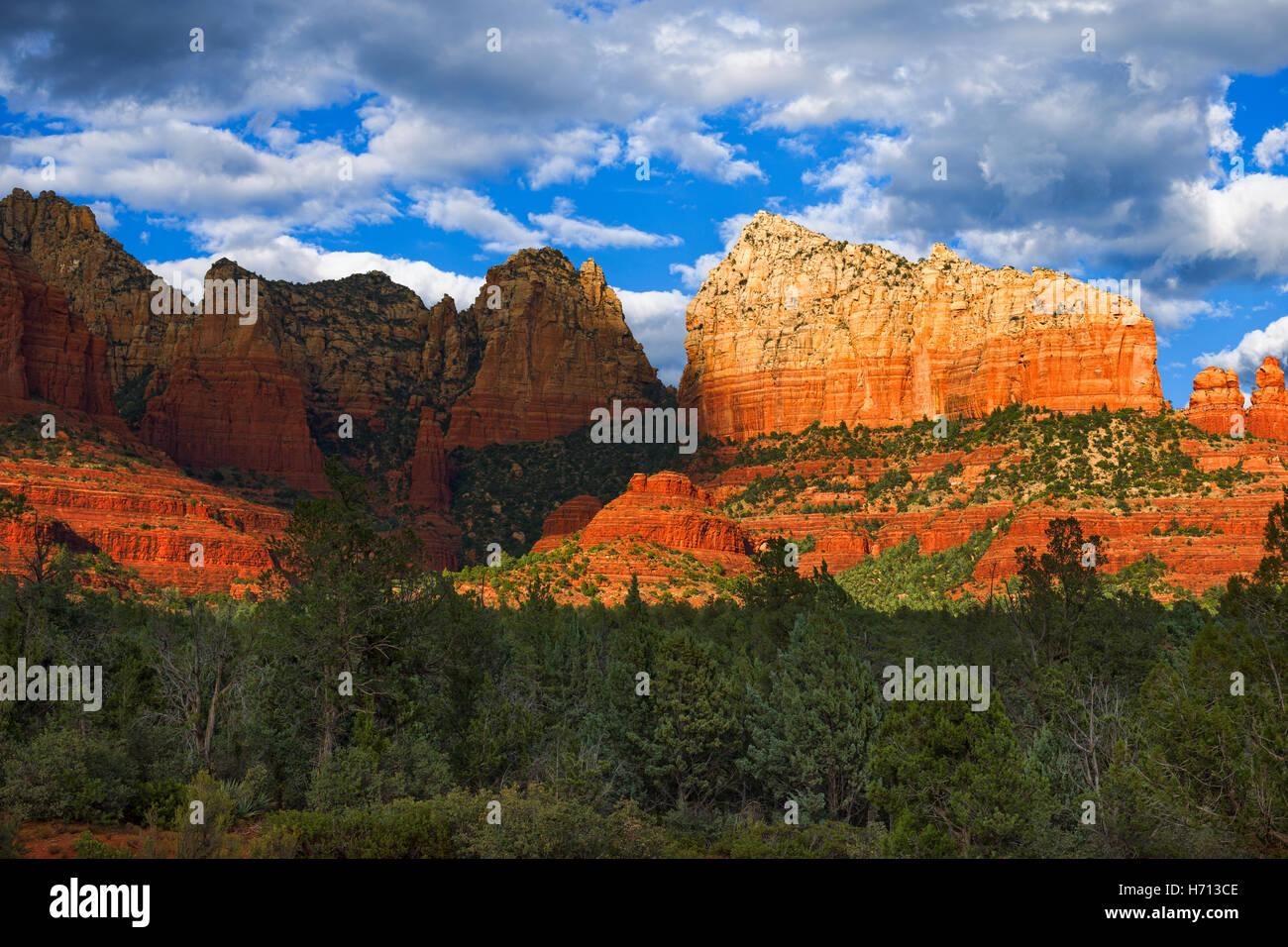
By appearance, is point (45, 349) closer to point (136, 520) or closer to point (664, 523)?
point (136, 520)

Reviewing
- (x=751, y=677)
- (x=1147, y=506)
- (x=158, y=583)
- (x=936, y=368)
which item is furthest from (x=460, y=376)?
(x=751, y=677)

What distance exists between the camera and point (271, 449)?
494ft

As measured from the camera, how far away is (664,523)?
100750mm

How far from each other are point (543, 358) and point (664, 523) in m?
78.7

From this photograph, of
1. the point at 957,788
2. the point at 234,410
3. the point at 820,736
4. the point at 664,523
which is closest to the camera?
the point at 957,788

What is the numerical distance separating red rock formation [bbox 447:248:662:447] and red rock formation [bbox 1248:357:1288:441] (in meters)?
90.8

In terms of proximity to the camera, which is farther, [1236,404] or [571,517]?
[571,517]

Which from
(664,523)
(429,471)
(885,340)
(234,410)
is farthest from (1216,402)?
(234,410)

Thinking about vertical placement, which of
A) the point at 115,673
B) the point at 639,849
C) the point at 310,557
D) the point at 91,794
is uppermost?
the point at 310,557

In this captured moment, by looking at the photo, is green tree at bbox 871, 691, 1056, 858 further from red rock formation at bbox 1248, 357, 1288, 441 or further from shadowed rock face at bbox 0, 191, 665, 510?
shadowed rock face at bbox 0, 191, 665, 510

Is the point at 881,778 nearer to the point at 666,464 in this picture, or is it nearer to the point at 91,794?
the point at 91,794

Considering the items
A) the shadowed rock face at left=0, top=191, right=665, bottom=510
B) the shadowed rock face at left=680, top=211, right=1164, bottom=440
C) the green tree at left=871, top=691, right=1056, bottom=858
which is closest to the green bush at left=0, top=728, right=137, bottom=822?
the green tree at left=871, top=691, right=1056, bottom=858
